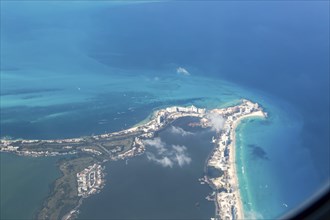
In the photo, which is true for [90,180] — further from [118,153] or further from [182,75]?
[182,75]

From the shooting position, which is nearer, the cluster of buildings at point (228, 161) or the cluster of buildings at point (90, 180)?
the cluster of buildings at point (228, 161)

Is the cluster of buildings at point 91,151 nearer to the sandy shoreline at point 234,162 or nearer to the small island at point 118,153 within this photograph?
the small island at point 118,153

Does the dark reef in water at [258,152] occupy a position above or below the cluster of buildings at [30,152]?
below

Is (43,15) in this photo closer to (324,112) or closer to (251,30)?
(251,30)

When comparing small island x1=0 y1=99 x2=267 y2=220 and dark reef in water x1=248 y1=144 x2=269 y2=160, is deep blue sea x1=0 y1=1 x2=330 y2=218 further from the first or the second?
small island x1=0 y1=99 x2=267 y2=220

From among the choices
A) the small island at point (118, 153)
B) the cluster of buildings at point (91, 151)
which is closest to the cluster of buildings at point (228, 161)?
the small island at point (118, 153)

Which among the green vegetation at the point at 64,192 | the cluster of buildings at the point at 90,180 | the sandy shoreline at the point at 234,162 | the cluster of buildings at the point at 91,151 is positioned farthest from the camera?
the cluster of buildings at the point at 91,151
